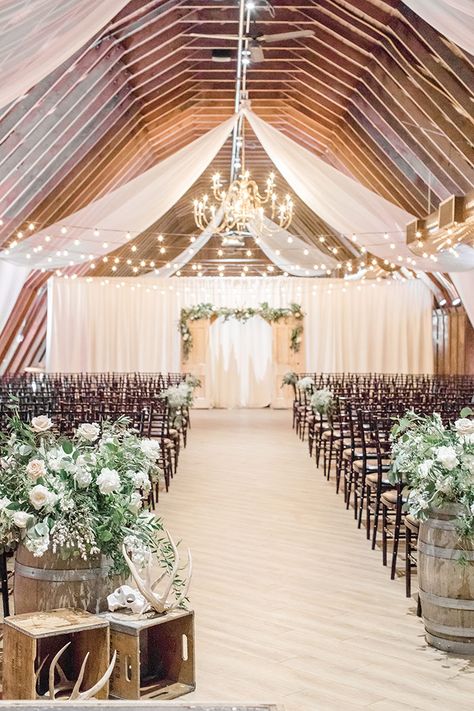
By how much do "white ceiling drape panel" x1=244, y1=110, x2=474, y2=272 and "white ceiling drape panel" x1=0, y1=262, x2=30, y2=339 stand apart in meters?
4.65

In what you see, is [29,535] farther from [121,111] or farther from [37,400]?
[121,111]

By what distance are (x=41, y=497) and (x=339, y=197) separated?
6.93 m

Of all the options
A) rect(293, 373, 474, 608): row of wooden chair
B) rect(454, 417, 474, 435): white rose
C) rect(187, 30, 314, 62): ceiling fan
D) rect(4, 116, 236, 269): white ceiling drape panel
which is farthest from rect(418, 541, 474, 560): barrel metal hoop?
rect(187, 30, 314, 62): ceiling fan

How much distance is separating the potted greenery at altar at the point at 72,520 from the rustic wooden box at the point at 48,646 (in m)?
0.16

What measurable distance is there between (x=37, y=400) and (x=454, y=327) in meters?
12.4

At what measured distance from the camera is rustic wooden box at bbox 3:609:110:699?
10.9ft

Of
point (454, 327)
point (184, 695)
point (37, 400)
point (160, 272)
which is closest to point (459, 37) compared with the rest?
point (184, 695)

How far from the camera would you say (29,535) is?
143 inches

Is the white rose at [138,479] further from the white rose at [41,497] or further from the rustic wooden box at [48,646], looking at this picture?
the rustic wooden box at [48,646]

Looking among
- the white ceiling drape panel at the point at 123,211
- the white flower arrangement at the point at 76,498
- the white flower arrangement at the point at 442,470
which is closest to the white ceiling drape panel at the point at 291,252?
the white ceiling drape panel at the point at 123,211

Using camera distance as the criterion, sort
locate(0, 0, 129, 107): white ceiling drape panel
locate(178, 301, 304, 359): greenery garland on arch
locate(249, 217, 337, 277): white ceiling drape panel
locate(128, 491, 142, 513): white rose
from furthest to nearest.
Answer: locate(178, 301, 304, 359): greenery garland on arch, locate(249, 217, 337, 277): white ceiling drape panel, locate(0, 0, 129, 107): white ceiling drape panel, locate(128, 491, 142, 513): white rose

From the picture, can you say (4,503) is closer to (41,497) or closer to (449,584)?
(41,497)

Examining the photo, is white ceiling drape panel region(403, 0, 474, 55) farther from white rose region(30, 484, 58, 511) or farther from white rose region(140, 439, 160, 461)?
white rose region(30, 484, 58, 511)

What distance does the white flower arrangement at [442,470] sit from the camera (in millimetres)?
4316
